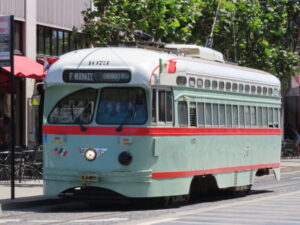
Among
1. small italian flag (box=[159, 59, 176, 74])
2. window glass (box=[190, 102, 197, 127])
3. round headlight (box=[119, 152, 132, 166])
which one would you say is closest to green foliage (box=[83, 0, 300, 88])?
window glass (box=[190, 102, 197, 127])

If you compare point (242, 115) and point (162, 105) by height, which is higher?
point (162, 105)

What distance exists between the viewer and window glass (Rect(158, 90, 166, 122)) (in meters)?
17.7

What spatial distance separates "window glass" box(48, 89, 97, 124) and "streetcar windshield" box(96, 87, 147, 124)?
247 millimetres

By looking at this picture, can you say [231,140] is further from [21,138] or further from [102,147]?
[21,138]

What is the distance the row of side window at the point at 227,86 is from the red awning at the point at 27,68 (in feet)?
23.2

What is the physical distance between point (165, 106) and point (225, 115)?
9.55ft

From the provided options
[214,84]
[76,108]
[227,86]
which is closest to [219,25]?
[227,86]

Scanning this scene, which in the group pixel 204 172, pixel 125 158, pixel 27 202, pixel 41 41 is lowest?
pixel 27 202

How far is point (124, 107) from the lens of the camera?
57.8ft

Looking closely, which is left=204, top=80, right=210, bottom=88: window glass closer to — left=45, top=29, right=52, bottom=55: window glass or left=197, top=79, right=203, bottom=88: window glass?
left=197, top=79, right=203, bottom=88: window glass

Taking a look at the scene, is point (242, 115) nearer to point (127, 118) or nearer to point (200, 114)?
point (200, 114)

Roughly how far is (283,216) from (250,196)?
6160mm

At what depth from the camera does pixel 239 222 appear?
1497 centimetres

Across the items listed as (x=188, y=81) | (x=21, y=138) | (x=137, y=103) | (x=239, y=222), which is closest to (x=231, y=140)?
(x=188, y=81)
